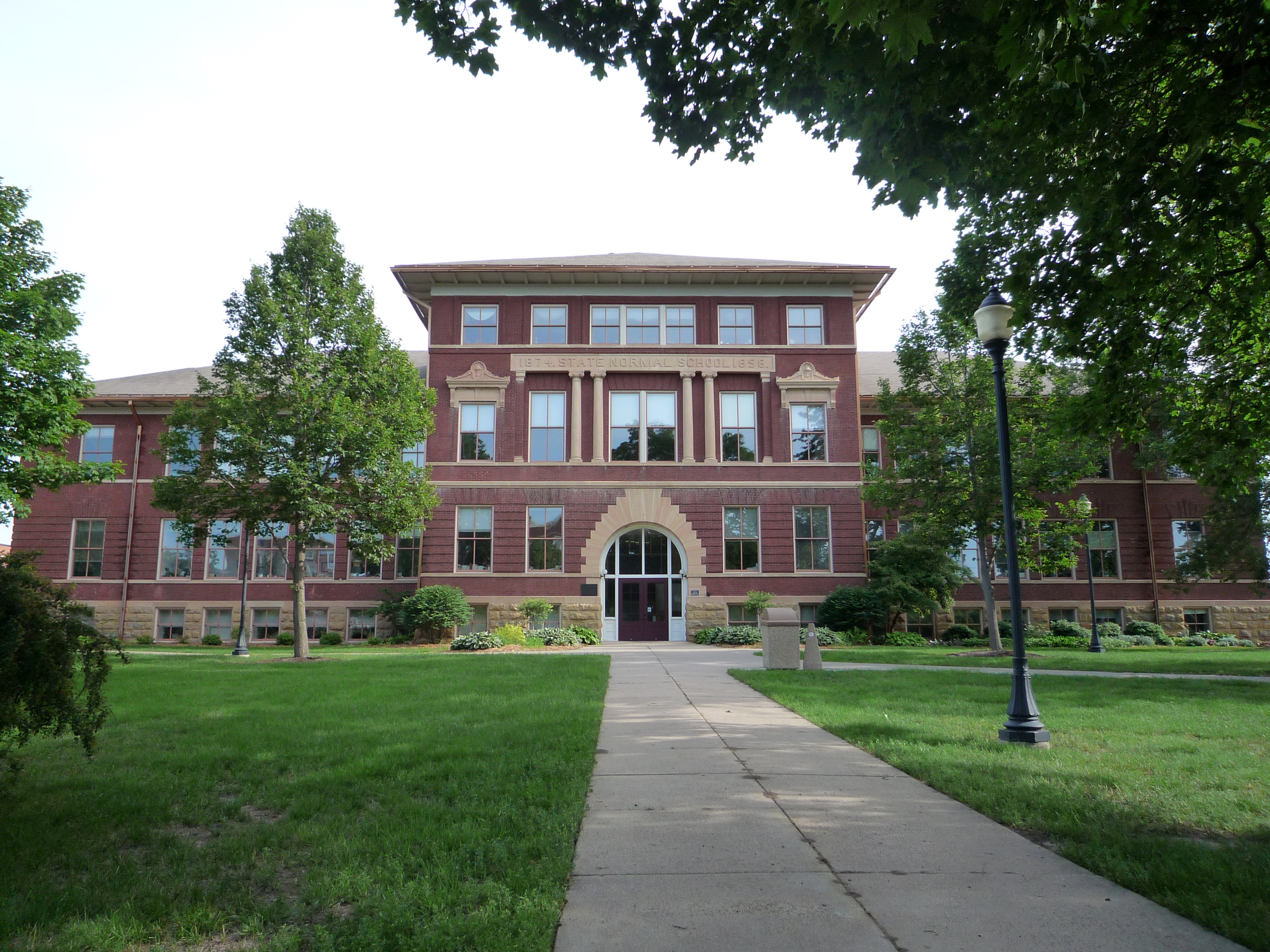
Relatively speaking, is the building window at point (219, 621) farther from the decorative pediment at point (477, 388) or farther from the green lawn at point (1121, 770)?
the green lawn at point (1121, 770)

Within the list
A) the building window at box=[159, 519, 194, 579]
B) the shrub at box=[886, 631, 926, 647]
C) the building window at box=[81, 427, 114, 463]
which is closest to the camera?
the shrub at box=[886, 631, 926, 647]

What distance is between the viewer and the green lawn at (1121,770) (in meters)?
4.00

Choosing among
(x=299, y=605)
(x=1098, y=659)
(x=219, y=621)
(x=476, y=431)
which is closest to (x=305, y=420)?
(x=299, y=605)

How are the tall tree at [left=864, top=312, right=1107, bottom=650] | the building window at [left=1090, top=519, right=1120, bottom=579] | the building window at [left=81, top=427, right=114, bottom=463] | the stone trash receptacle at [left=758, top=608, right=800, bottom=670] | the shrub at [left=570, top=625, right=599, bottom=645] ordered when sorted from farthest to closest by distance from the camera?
1. the building window at [left=81, top=427, right=114, bottom=463]
2. the building window at [left=1090, top=519, right=1120, bottom=579]
3. the shrub at [left=570, top=625, right=599, bottom=645]
4. the tall tree at [left=864, top=312, right=1107, bottom=650]
5. the stone trash receptacle at [left=758, top=608, right=800, bottom=670]

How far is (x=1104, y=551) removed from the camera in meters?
32.6

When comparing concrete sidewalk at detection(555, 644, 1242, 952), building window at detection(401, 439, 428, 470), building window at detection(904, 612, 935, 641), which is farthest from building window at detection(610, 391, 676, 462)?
concrete sidewalk at detection(555, 644, 1242, 952)

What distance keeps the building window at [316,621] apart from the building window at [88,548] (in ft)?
30.5

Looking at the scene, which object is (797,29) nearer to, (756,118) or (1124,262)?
(756,118)

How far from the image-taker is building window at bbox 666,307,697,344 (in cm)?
3130

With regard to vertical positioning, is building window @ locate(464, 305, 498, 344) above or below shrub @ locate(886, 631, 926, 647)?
above

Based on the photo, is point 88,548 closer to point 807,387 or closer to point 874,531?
point 807,387

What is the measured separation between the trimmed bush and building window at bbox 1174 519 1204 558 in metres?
27.7

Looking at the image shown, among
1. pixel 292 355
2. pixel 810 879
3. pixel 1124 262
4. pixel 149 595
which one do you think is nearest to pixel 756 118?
pixel 1124 262

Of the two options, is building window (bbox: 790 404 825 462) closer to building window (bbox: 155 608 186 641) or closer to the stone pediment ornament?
the stone pediment ornament
